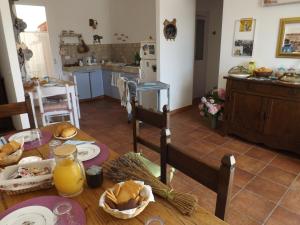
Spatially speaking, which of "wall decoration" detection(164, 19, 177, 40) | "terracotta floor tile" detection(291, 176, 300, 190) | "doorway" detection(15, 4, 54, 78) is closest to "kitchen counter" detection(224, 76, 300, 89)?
"terracotta floor tile" detection(291, 176, 300, 190)

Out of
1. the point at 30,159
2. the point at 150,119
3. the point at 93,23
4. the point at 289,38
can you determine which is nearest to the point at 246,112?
the point at 289,38

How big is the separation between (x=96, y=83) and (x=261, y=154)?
4023mm

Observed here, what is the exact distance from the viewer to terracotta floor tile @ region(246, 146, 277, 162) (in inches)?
105

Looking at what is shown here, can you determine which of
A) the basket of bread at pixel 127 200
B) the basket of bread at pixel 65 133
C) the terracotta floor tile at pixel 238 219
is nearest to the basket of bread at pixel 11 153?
the basket of bread at pixel 65 133

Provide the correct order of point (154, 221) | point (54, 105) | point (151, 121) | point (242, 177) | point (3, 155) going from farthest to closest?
1. point (54, 105)
2. point (242, 177)
3. point (151, 121)
4. point (3, 155)
5. point (154, 221)

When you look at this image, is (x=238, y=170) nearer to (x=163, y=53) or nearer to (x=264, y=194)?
(x=264, y=194)

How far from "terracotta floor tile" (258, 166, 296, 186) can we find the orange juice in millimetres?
2076

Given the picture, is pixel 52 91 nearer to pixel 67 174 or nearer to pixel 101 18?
pixel 67 174

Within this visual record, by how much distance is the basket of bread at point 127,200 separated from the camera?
0.79 m

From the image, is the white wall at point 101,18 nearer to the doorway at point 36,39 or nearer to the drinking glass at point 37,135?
the doorway at point 36,39

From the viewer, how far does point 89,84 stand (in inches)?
211

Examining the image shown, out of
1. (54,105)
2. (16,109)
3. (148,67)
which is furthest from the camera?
(148,67)

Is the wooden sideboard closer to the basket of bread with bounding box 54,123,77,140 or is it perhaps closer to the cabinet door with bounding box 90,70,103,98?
the basket of bread with bounding box 54,123,77,140

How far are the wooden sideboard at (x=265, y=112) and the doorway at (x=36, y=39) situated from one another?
3989mm
